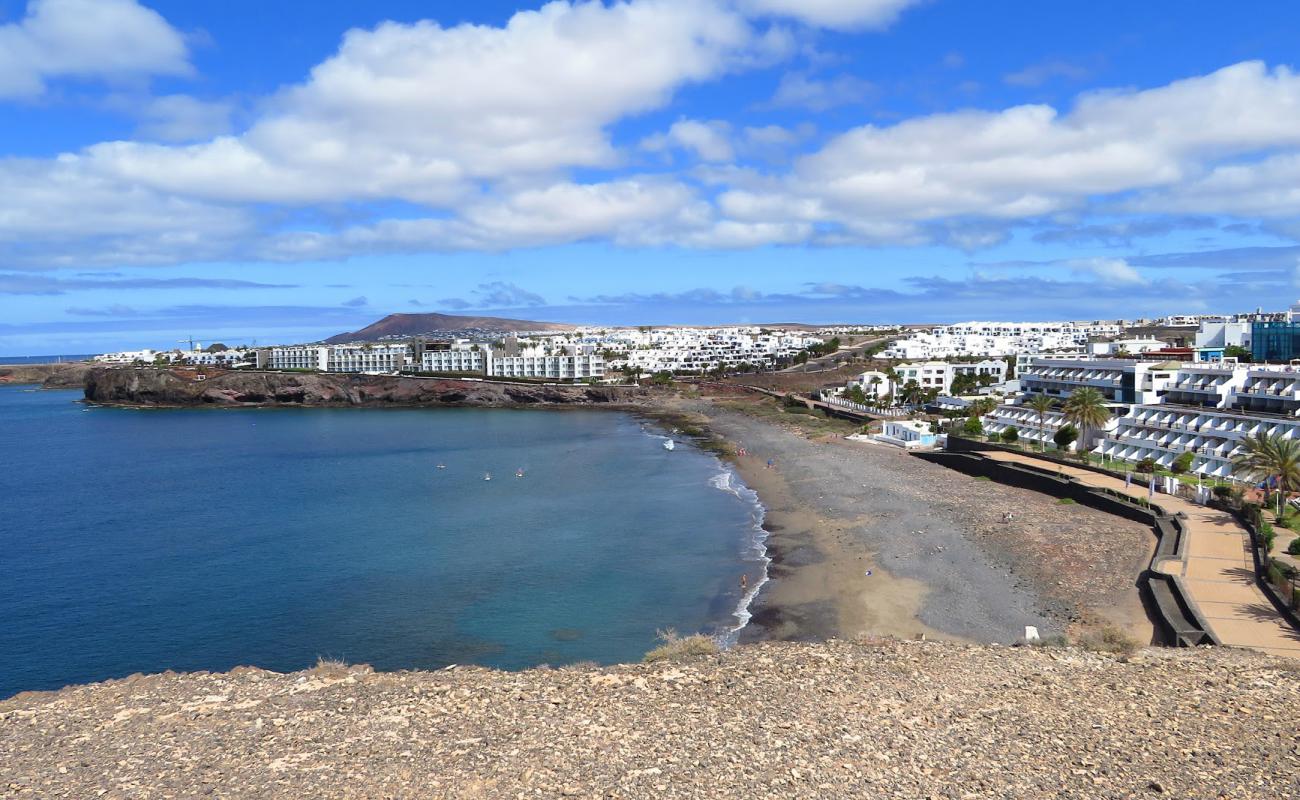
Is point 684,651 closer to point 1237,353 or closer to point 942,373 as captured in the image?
point 1237,353

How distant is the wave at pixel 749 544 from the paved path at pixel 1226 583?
11.9m

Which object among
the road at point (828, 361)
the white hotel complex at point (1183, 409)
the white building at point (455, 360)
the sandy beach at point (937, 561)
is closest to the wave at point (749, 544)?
the sandy beach at point (937, 561)

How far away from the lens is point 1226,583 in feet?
78.1

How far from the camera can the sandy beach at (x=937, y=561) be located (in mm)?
24531

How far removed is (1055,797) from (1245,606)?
12.9m

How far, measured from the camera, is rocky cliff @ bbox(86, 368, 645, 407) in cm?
11625

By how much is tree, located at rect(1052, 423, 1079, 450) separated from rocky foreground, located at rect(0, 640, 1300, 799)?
1264 inches

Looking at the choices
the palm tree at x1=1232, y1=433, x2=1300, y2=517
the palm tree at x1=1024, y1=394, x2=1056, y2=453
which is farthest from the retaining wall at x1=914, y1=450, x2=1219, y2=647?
the palm tree at x1=1024, y1=394, x2=1056, y2=453

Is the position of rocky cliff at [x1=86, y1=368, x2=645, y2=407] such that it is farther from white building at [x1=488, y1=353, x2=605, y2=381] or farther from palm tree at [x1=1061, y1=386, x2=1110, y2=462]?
palm tree at [x1=1061, y1=386, x2=1110, y2=462]

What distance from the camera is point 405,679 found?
17.9m

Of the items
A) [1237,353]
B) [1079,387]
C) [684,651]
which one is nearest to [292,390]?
[1079,387]

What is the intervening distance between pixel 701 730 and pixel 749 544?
69.8 ft

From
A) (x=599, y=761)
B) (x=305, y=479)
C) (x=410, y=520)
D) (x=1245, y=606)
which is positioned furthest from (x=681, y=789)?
(x=305, y=479)

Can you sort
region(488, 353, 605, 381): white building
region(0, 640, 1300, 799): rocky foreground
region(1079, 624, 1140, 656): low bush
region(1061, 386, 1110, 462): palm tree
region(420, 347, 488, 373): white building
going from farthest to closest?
region(420, 347, 488, 373): white building < region(488, 353, 605, 381): white building < region(1061, 386, 1110, 462): palm tree < region(1079, 624, 1140, 656): low bush < region(0, 640, 1300, 799): rocky foreground
